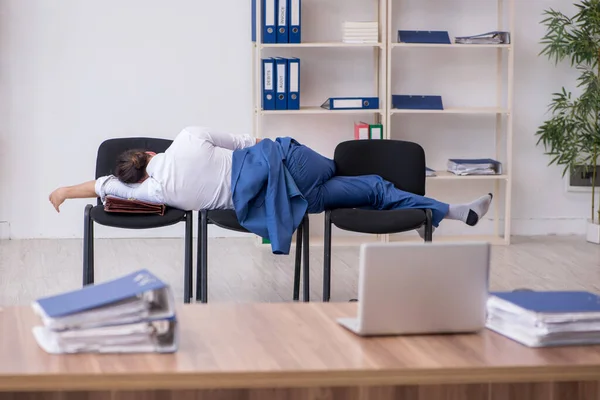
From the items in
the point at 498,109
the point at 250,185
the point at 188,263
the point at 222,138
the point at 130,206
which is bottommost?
the point at 188,263

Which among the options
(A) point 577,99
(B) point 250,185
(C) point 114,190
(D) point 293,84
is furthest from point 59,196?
(A) point 577,99

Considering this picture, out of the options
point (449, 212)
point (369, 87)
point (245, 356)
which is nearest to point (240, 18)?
point (369, 87)

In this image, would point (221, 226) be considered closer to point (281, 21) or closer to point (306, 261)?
point (306, 261)

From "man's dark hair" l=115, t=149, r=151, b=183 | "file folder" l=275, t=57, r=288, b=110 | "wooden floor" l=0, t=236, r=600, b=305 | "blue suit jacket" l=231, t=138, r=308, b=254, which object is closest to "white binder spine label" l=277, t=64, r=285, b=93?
"file folder" l=275, t=57, r=288, b=110

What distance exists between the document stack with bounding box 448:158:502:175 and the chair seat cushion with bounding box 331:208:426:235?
5.44 ft

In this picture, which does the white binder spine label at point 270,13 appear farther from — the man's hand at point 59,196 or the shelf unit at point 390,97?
the man's hand at point 59,196

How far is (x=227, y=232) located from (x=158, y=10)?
1.53 m

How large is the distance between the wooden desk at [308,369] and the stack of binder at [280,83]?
3.73 metres

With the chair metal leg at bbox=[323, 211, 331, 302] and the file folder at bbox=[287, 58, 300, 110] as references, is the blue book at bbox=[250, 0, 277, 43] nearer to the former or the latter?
the file folder at bbox=[287, 58, 300, 110]

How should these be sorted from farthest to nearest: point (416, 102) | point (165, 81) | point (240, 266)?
1. point (165, 81)
2. point (416, 102)
3. point (240, 266)

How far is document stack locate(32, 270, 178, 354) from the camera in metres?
1.75

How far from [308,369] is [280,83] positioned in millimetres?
3979

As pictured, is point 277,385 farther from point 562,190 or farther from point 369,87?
point 562,190

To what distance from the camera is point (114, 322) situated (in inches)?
69.5
